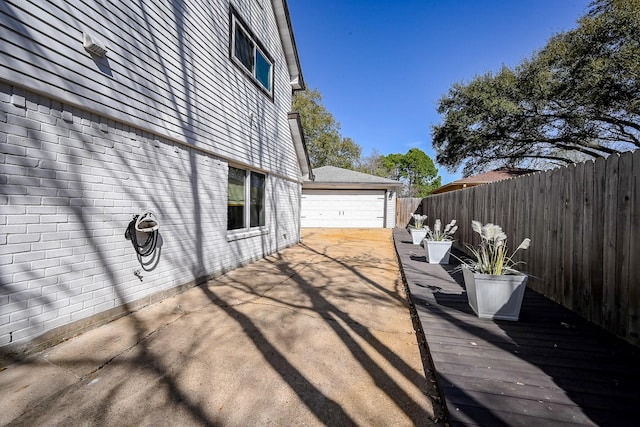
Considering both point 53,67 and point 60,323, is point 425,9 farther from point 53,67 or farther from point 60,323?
point 60,323

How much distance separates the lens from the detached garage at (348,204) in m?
15.1

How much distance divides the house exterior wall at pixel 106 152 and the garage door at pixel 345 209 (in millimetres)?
9880

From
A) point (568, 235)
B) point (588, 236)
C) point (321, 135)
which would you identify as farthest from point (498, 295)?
point (321, 135)

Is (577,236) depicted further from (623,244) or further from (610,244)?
(623,244)

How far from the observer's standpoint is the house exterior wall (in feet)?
7.75

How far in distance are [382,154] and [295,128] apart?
1223 inches

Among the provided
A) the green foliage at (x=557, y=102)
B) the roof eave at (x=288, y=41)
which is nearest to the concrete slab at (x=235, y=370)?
the roof eave at (x=288, y=41)

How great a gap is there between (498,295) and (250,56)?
6447 mm

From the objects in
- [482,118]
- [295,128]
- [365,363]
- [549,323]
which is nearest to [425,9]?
[295,128]

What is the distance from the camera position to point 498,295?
291 centimetres

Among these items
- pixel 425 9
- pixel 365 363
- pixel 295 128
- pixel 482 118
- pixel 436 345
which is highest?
pixel 425 9

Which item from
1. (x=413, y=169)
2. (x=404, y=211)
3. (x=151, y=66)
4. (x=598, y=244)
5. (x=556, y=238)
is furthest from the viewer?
(x=413, y=169)

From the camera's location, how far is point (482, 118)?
15.3 m

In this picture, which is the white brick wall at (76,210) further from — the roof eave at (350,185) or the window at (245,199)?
the roof eave at (350,185)
